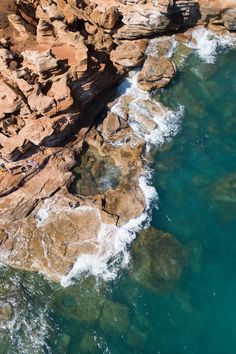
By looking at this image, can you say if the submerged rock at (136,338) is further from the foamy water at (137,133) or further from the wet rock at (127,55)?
the wet rock at (127,55)

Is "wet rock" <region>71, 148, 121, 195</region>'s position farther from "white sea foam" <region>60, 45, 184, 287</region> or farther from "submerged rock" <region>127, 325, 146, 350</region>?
"submerged rock" <region>127, 325, 146, 350</region>

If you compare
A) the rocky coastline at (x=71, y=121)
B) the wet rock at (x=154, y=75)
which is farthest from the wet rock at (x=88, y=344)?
the wet rock at (x=154, y=75)

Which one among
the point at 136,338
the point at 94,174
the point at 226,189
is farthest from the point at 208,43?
the point at 136,338

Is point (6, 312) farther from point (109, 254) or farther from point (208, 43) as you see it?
point (208, 43)

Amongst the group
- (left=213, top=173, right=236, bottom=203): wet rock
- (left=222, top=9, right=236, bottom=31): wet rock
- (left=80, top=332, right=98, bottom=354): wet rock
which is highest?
(left=222, top=9, right=236, bottom=31): wet rock

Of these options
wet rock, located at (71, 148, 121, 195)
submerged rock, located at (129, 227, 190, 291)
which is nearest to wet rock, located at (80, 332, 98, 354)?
submerged rock, located at (129, 227, 190, 291)

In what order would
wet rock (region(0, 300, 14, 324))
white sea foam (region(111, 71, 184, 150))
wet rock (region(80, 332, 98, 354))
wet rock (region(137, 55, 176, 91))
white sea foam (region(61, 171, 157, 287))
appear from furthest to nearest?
wet rock (region(137, 55, 176, 91)) → white sea foam (region(111, 71, 184, 150)) → white sea foam (region(61, 171, 157, 287)) → wet rock (region(0, 300, 14, 324)) → wet rock (region(80, 332, 98, 354))

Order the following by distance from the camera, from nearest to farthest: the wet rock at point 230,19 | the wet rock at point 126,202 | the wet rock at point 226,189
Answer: the wet rock at point 126,202 → the wet rock at point 226,189 → the wet rock at point 230,19
